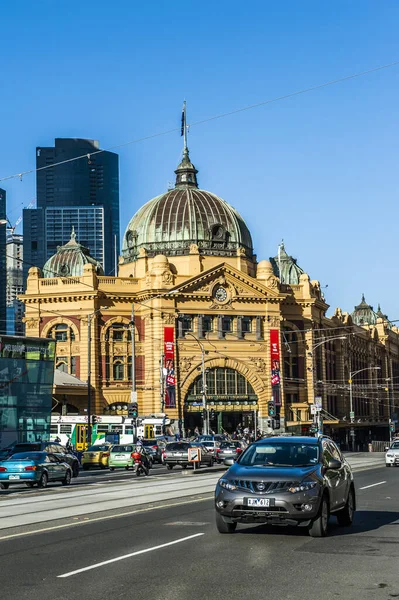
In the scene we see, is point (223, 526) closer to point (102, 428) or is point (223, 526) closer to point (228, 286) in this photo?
point (102, 428)

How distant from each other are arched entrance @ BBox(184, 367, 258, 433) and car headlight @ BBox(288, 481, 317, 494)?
251ft

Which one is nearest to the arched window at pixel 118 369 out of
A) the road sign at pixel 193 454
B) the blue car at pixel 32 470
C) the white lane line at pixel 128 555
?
the road sign at pixel 193 454

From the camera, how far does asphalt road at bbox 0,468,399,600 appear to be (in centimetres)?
1224

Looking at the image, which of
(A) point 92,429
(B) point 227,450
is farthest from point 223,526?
(A) point 92,429

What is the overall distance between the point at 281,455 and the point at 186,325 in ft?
257

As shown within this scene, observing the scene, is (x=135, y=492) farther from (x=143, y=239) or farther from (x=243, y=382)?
(x=143, y=239)

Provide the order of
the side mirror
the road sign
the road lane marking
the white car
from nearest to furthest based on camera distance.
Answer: the side mirror < the road lane marking < the road sign < the white car

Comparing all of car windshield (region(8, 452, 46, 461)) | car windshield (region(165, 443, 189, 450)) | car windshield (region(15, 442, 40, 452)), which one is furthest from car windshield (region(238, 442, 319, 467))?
car windshield (region(165, 443, 189, 450))

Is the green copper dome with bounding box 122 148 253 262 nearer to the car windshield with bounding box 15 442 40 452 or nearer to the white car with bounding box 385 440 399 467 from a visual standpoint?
the white car with bounding box 385 440 399 467

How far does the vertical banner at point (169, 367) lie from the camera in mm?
92500

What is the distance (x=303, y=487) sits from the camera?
1673 centimetres

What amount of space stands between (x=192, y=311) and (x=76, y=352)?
1096 centimetres

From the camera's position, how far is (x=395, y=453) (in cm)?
4819

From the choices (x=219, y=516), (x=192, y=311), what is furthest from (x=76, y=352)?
(x=219, y=516)
